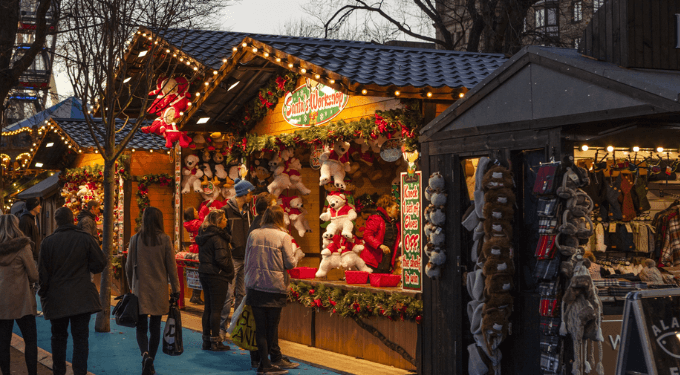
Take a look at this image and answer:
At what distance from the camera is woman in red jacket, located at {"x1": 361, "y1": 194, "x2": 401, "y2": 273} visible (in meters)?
Result: 9.84

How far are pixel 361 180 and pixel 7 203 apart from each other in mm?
26850

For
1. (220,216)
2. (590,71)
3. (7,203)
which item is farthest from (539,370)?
(7,203)

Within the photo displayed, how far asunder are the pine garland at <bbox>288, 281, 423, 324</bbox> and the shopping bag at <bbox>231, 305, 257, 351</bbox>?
57.1 inches

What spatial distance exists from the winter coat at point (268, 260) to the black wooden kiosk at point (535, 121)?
157cm

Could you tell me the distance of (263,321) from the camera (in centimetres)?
788

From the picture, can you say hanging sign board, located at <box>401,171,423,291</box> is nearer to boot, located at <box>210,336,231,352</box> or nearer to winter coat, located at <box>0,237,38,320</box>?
boot, located at <box>210,336,231,352</box>

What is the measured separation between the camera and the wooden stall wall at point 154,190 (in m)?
17.0

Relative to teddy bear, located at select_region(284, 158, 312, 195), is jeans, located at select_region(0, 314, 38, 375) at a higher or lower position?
lower

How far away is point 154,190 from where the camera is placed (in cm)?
1708

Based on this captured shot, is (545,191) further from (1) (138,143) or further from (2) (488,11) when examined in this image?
(2) (488,11)

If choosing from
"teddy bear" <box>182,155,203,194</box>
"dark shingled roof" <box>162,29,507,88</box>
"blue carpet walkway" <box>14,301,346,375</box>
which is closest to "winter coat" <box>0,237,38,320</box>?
"blue carpet walkway" <box>14,301,346,375</box>

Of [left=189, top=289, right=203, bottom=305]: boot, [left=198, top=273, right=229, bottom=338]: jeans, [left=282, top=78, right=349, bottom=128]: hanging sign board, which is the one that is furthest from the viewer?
[left=189, top=289, right=203, bottom=305]: boot

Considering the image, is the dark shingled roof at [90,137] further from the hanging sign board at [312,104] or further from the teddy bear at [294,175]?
the hanging sign board at [312,104]

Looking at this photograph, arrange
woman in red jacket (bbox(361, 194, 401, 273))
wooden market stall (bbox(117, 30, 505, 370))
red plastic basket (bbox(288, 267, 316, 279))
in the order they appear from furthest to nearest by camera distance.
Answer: red plastic basket (bbox(288, 267, 316, 279)), woman in red jacket (bbox(361, 194, 401, 273)), wooden market stall (bbox(117, 30, 505, 370))
